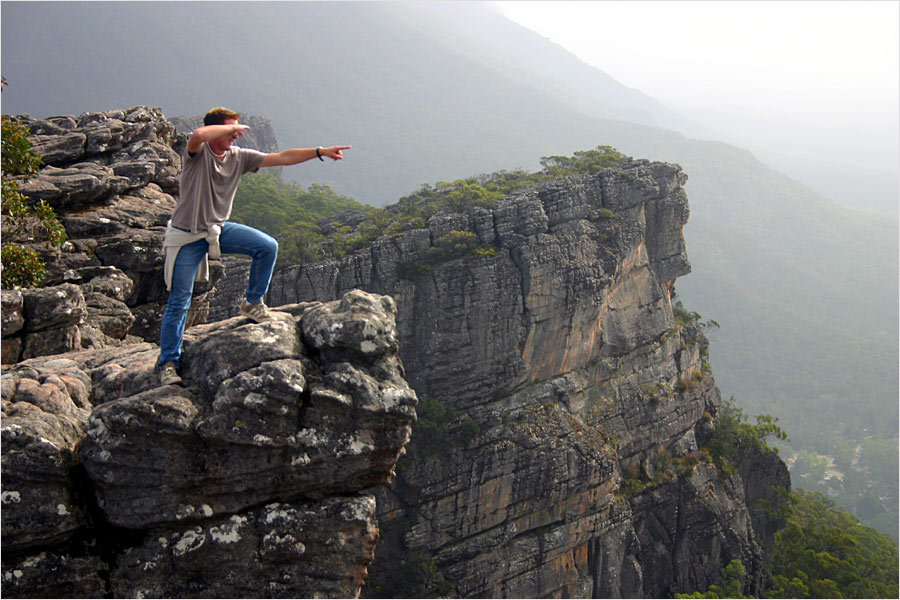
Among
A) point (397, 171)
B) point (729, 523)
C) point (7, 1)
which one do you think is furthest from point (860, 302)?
point (7, 1)

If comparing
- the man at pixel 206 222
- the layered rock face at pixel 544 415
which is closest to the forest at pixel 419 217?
the layered rock face at pixel 544 415

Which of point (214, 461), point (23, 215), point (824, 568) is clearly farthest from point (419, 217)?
point (214, 461)

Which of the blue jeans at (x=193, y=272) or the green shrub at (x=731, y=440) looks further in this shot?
the green shrub at (x=731, y=440)

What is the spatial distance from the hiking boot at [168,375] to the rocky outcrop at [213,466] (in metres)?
0.16

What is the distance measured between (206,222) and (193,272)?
0.68 m

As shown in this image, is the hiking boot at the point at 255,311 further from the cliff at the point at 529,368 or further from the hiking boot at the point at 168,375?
the cliff at the point at 529,368

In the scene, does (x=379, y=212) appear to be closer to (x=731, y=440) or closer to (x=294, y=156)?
(x=731, y=440)

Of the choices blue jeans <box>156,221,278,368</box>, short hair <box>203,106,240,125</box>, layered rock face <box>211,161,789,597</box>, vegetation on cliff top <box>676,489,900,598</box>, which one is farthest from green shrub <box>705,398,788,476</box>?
short hair <box>203,106,240,125</box>

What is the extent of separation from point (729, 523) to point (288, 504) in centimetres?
4011

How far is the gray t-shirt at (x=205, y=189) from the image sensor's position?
298 inches

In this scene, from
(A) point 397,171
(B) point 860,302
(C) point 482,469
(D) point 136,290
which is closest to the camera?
(D) point 136,290

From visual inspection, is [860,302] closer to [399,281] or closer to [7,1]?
[399,281]

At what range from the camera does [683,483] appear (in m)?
41.6

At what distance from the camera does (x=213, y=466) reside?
7379mm
